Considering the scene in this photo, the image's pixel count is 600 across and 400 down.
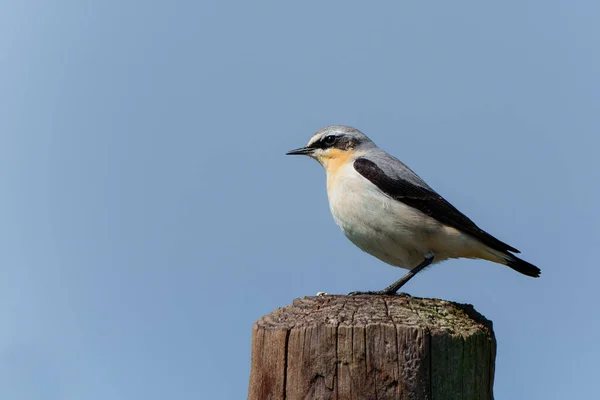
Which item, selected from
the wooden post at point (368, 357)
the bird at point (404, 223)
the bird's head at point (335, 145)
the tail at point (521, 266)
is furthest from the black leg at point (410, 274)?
the wooden post at point (368, 357)

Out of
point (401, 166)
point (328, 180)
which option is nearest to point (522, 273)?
point (401, 166)

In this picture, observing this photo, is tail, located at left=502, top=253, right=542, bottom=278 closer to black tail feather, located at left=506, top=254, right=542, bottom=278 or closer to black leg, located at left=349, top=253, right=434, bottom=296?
black tail feather, located at left=506, top=254, right=542, bottom=278

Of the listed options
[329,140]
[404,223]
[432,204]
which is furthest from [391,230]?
[329,140]

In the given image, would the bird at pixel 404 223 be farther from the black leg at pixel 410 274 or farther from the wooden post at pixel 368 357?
the wooden post at pixel 368 357

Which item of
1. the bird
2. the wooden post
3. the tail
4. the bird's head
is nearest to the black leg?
the bird

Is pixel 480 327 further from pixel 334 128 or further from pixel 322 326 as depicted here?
pixel 334 128

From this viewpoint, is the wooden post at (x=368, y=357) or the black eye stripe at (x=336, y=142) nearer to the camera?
the wooden post at (x=368, y=357)
